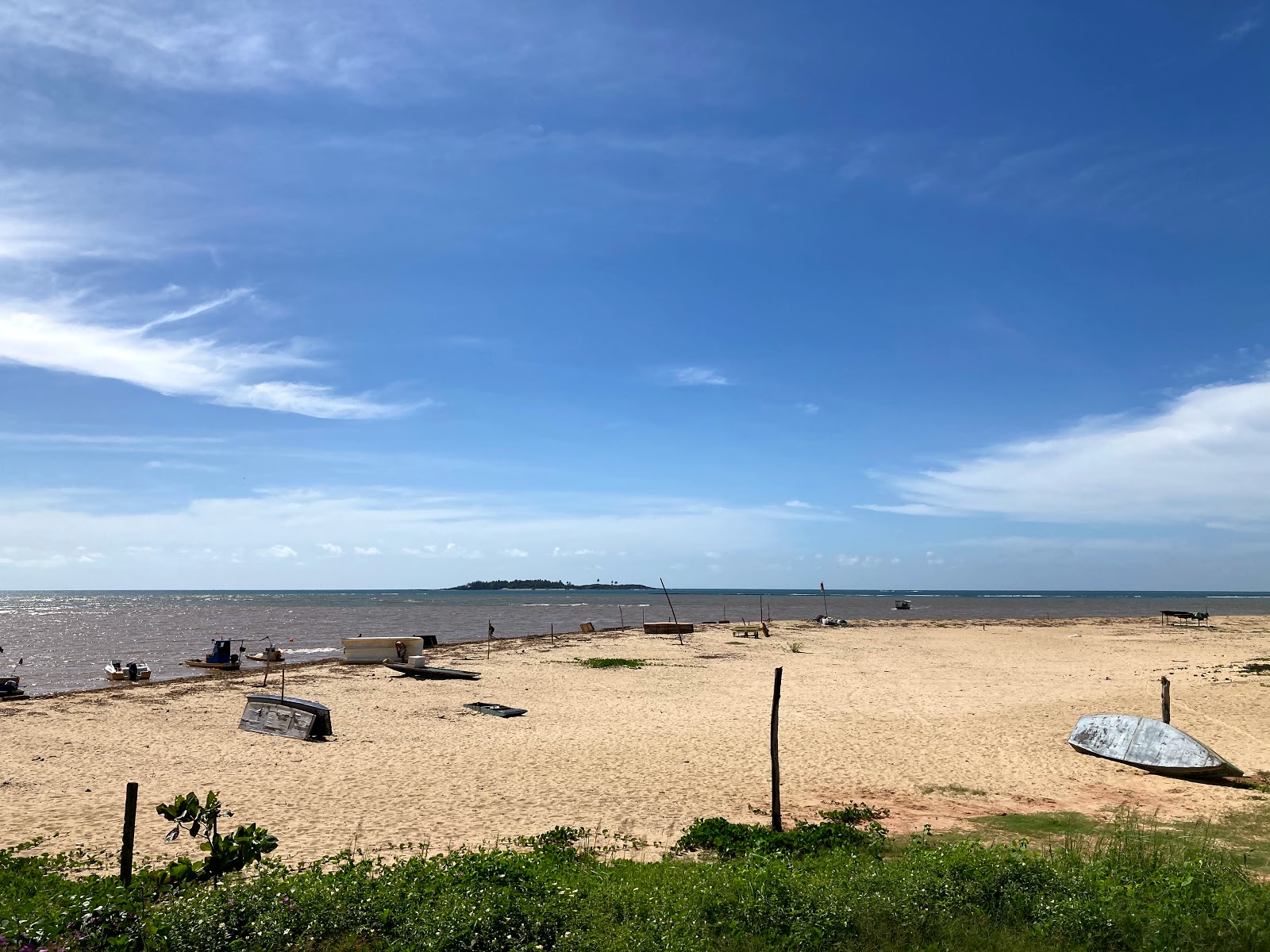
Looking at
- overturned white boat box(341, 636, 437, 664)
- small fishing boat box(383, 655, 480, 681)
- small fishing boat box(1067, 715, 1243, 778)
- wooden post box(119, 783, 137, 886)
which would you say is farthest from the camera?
overturned white boat box(341, 636, 437, 664)

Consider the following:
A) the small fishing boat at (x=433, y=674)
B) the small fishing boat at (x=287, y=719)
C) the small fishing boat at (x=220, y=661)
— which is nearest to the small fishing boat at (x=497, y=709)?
the small fishing boat at (x=287, y=719)

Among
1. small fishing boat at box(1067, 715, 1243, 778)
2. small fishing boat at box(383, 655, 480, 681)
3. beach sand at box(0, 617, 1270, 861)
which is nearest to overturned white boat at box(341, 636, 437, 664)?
beach sand at box(0, 617, 1270, 861)

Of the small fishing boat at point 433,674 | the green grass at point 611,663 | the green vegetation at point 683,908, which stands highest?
the green vegetation at point 683,908

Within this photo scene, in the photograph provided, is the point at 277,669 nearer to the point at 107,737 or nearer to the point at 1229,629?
the point at 107,737

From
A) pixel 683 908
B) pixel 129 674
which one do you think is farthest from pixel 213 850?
pixel 129 674

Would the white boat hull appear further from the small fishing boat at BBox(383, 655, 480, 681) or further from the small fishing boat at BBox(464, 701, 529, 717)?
the small fishing boat at BBox(464, 701, 529, 717)

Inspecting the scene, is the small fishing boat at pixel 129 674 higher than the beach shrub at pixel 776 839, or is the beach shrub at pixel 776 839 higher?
the beach shrub at pixel 776 839

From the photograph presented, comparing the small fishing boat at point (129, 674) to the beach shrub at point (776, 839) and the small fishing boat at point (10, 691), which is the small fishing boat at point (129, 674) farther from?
the beach shrub at point (776, 839)

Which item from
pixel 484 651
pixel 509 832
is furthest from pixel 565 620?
pixel 509 832

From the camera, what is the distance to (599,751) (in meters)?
17.7

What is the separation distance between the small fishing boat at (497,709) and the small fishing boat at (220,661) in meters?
18.0

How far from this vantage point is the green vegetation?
21.7ft

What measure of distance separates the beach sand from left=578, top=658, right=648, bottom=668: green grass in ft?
5.45

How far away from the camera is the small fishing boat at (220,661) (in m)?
35.9
